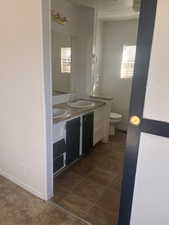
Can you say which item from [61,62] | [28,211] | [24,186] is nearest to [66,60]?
[61,62]

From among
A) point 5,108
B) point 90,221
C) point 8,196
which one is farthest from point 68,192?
point 5,108

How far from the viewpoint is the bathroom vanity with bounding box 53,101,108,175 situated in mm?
2154

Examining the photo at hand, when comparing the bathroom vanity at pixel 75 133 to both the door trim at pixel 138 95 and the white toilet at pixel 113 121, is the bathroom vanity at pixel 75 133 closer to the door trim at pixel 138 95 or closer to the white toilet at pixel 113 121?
the white toilet at pixel 113 121

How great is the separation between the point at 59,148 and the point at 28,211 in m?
0.72

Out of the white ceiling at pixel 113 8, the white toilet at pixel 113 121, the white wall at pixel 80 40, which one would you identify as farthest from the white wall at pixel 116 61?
the white wall at pixel 80 40

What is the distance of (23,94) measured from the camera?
180 centimetres

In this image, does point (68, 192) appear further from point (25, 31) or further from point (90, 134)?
point (25, 31)

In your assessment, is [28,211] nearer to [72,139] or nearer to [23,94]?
[72,139]

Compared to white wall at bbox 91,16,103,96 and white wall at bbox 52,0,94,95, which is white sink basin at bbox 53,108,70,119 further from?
white wall at bbox 91,16,103,96

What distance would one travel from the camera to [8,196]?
6.58 ft

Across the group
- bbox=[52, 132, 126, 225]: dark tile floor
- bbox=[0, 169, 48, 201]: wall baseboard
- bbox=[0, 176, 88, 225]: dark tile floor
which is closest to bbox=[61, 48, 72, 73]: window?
bbox=[52, 132, 126, 225]: dark tile floor

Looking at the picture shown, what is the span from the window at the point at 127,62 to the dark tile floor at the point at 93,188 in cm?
174

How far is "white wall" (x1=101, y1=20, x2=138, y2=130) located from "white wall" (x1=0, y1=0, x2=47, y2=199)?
2.60 meters

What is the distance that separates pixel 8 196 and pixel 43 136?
0.88m
